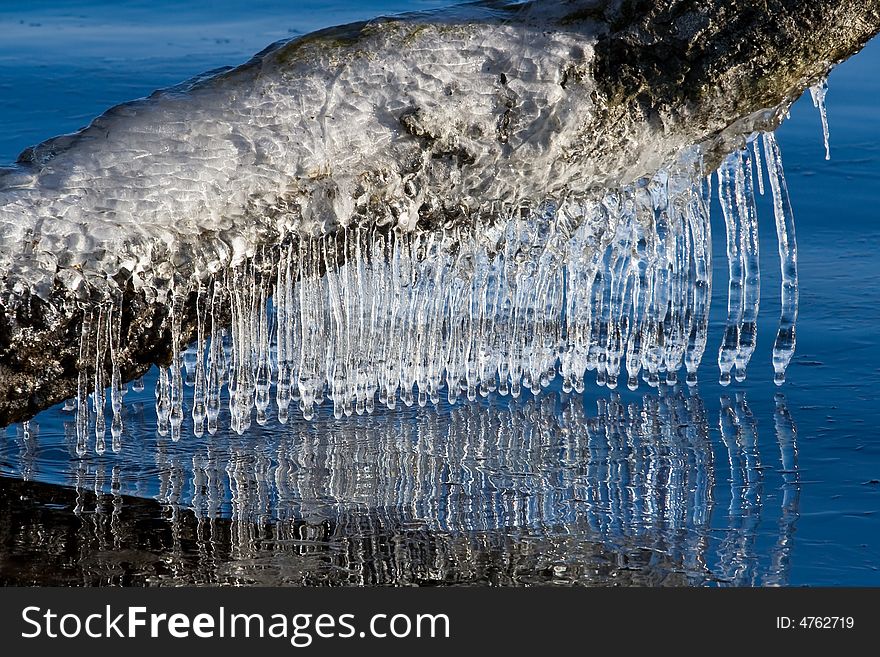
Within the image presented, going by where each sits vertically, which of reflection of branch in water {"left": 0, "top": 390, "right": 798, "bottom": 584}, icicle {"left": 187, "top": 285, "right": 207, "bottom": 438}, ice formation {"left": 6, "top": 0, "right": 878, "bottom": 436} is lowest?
reflection of branch in water {"left": 0, "top": 390, "right": 798, "bottom": 584}

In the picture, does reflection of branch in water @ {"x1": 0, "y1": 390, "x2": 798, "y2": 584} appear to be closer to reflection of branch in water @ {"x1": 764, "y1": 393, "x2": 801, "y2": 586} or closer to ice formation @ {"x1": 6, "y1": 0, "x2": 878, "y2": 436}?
reflection of branch in water @ {"x1": 764, "y1": 393, "x2": 801, "y2": 586}

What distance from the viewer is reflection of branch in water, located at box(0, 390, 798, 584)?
5.44 meters

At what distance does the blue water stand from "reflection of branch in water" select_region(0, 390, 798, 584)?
13 mm

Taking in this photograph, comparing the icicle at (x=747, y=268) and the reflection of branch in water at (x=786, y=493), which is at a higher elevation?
the icicle at (x=747, y=268)

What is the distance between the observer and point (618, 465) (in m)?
6.54

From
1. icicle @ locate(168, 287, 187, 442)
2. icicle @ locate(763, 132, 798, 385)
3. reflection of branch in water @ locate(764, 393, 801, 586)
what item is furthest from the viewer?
icicle @ locate(763, 132, 798, 385)

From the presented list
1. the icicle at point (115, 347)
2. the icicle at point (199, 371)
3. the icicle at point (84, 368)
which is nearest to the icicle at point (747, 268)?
the icicle at point (199, 371)

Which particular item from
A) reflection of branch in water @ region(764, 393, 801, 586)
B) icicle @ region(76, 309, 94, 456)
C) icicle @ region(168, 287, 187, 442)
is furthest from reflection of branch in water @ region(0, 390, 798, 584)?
icicle @ region(76, 309, 94, 456)

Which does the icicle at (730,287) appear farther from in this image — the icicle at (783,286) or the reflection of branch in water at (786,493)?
the reflection of branch in water at (786,493)

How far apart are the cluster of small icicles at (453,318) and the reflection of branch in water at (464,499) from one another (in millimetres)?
222

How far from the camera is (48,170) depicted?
5672 mm

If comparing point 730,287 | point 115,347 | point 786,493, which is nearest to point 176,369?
point 115,347

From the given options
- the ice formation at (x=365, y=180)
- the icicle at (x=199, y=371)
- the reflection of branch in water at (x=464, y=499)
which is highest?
the ice formation at (x=365, y=180)

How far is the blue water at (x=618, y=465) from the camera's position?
566cm
